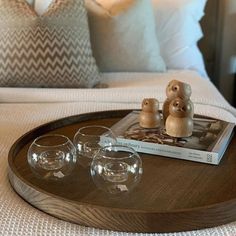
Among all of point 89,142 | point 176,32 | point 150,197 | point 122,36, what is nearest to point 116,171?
point 150,197

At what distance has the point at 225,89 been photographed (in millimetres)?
2742

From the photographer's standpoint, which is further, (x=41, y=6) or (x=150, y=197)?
(x=41, y=6)

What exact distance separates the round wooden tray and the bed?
0.07 ft

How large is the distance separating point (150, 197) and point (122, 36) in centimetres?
131

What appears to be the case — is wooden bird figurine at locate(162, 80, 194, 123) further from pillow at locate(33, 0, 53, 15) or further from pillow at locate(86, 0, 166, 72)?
pillow at locate(33, 0, 53, 15)

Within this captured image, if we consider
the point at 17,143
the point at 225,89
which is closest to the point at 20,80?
the point at 17,143

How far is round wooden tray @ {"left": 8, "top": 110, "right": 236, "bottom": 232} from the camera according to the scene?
2.97ft

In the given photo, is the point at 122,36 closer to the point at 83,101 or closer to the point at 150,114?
the point at 83,101

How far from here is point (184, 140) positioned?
125 centimetres

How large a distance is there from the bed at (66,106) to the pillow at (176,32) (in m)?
0.07

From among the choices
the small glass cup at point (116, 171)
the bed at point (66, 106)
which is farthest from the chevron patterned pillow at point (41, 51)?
the small glass cup at point (116, 171)

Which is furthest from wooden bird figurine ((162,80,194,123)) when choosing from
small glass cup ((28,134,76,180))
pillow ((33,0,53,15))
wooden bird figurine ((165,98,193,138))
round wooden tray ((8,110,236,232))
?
pillow ((33,0,53,15))

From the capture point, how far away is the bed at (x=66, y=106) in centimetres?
93

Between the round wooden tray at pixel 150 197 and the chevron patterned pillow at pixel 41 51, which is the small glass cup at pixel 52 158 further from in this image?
the chevron patterned pillow at pixel 41 51
